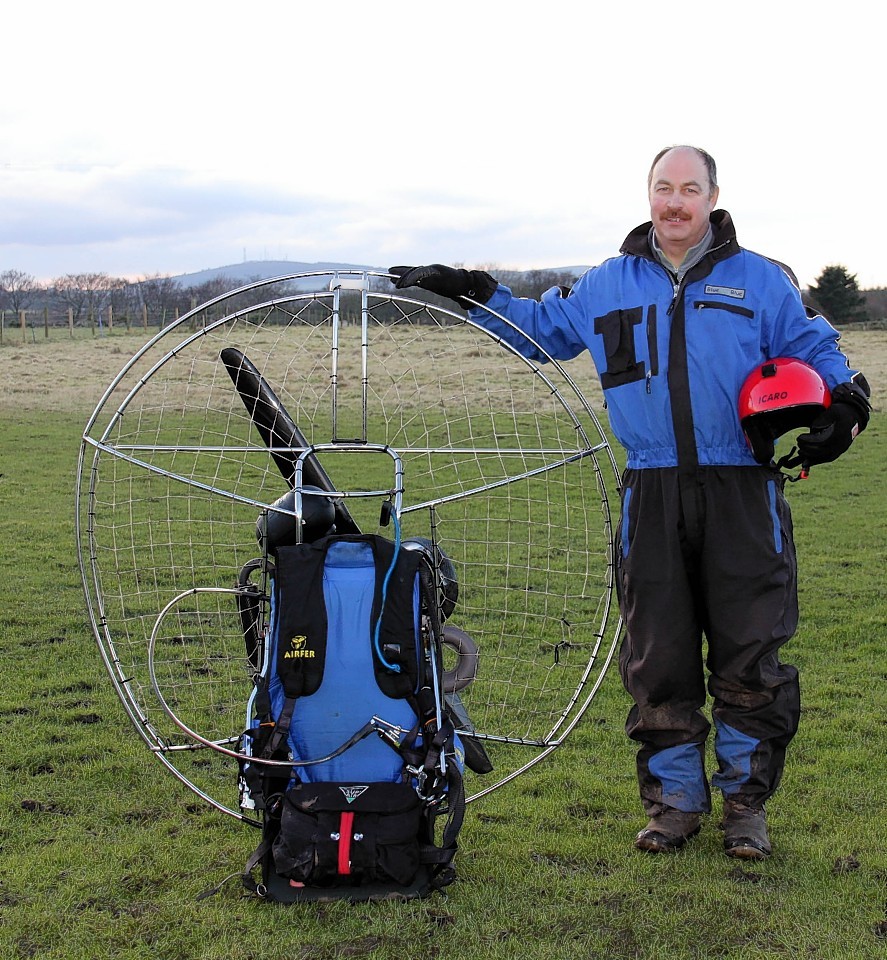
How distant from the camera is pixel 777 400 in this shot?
10.3 ft

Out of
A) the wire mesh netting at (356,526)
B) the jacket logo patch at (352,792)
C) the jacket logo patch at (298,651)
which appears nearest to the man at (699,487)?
the wire mesh netting at (356,526)

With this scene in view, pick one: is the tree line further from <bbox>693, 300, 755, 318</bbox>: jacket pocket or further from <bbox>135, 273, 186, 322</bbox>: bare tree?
<bbox>693, 300, 755, 318</bbox>: jacket pocket

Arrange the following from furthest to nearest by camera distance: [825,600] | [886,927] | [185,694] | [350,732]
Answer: [825,600] < [185,694] < [350,732] < [886,927]

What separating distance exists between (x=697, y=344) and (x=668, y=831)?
1519mm

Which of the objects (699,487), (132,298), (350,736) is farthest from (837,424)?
(132,298)

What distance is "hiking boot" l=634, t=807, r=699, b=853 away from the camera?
3.37 meters

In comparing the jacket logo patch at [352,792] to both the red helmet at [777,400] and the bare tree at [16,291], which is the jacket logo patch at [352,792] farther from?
the bare tree at [16,291]

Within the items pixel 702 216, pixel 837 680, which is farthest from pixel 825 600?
pixel 702 216

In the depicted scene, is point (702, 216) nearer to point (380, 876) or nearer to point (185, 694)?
point (380, 876)

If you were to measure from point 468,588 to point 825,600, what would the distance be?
2.23 metres

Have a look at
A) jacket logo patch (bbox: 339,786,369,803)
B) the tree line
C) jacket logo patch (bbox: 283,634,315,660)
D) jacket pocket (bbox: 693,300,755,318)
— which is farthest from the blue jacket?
the tree line

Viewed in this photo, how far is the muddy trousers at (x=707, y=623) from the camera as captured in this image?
131 inches

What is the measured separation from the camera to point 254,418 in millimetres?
3736

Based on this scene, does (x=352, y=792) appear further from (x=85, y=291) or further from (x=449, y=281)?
(x=85, y=291)
